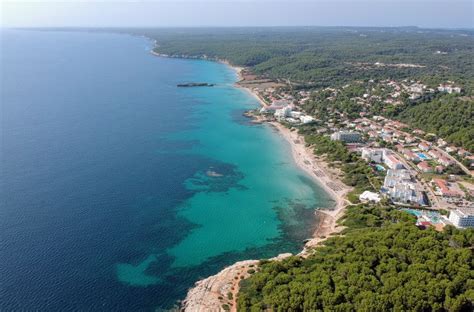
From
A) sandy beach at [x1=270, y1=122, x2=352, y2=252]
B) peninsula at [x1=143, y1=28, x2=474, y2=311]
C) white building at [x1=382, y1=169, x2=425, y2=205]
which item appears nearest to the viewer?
peninsula at [x1=143, y1=28, x2=474, y2=311]

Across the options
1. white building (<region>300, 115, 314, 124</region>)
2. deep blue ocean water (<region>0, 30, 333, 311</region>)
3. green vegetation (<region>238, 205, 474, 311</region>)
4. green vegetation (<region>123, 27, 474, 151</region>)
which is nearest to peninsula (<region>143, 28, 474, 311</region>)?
green vegetation (<region>238, 205, 474, 311</region>)

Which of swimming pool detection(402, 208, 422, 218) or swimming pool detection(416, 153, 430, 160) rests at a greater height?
swimming pool detection(416, 153, 430, 160)

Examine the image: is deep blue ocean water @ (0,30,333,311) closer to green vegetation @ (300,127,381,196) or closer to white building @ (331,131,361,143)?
green vegetation @ (300,127,381,196)

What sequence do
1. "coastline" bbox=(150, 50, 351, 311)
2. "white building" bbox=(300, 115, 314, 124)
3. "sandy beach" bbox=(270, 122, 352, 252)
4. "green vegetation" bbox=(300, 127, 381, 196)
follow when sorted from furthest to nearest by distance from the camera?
"white building" bbox=(300, 115, 314, 124), "green vegetation" bbox=(300, 127, 381, 196), "sandy beach" bbox=(270, 122, 352, 252), "coastline" bbox=(150, 50, 351, 311)

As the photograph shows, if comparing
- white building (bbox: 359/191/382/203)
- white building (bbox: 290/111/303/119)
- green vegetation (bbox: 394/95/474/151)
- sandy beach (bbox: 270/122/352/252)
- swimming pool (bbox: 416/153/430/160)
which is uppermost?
green vegetation (bbox: 394/95/474/151)

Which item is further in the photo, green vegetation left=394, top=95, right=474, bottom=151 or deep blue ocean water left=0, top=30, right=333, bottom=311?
green vegetation left=394, top=95, right=474, bottom=151

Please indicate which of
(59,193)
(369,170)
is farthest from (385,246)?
(59,193)

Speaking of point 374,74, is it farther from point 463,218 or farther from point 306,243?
point 306,243

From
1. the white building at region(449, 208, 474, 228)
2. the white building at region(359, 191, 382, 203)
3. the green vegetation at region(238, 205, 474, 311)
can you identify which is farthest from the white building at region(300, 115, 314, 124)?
the green vegetation at region(238, 205, 474, 311)
